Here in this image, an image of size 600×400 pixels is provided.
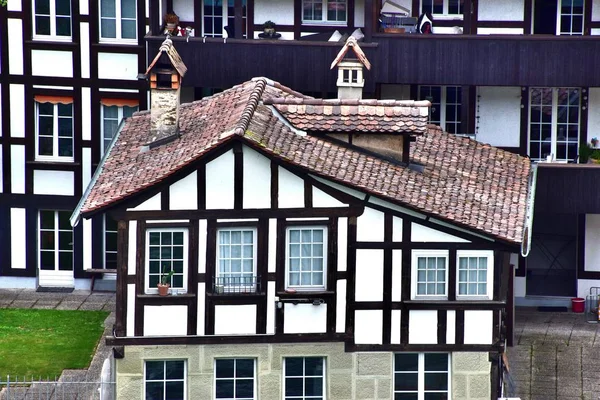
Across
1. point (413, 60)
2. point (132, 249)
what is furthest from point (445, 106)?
point (132, 249)

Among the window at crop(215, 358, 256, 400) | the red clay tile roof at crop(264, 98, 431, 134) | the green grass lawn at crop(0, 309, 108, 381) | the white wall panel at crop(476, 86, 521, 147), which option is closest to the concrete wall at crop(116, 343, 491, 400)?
the window at crop(215, 358, 256, 400)

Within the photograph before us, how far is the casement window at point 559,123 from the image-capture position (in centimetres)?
5016

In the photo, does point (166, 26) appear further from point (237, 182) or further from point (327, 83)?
point (237, 182)

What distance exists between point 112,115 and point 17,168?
299cm

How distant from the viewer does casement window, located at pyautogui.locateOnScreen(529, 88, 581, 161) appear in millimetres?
50156

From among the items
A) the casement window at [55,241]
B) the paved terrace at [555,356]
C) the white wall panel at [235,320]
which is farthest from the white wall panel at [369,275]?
the casement window at [55,241]

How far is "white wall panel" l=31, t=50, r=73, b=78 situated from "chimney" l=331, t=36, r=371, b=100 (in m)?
9.21

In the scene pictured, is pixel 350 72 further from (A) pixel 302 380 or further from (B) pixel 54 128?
(B) pixel 54 128

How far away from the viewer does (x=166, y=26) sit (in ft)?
165

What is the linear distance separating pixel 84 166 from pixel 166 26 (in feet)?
14.7

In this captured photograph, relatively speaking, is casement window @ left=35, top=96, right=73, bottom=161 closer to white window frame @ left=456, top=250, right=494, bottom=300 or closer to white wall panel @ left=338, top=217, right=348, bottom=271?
white wall panel @ left=338, top=217, right=348, bottom=271

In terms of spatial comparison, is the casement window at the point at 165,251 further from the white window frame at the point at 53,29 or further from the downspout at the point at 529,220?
the white window frame at the point at 53,29

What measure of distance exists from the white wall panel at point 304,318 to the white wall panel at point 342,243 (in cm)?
97

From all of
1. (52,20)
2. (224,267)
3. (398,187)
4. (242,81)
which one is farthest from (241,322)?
(52,20)
